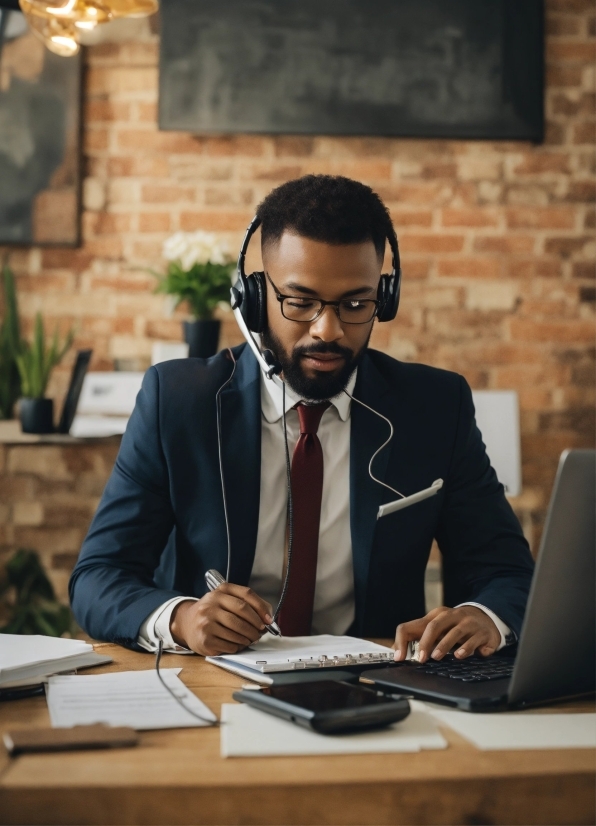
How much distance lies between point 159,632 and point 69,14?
1.20 metres

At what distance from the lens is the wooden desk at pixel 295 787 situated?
705 millimetres

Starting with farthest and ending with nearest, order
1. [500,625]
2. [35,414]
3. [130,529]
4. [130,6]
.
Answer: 1. [35,414]
2. [130,6]
3. [130,529]
4. [500,625]

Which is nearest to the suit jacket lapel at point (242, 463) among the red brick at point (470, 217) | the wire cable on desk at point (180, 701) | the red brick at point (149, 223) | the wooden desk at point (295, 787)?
the wire cable on desk at point (180, 701)

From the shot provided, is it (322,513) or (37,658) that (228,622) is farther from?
(322,513)

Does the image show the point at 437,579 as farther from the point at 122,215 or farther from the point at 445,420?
the point at 122,215

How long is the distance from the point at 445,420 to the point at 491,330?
1.34 meters

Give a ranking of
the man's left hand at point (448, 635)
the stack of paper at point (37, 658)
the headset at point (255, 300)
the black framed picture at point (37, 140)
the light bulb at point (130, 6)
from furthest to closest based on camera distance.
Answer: the black framed picture at point (37, 140) → the light bulb at point (130, 6) → the headset at point (255, 300) → the man's left hand at point (448, 635) → the stack of paper at point (37, 658)

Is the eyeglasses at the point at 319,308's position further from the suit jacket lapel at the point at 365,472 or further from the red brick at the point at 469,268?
the red brick at the point at 469,268

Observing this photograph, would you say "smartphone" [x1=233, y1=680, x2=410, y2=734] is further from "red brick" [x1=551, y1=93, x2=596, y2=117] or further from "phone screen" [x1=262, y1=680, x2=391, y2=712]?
"red brick" [x1=551, y1=93, x2=596, y2=117]

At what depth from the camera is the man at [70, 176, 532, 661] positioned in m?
1.52

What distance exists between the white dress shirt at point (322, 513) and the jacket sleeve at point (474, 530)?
20 centimetres

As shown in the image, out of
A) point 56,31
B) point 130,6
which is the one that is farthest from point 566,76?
point 56,31

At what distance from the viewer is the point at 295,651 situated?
3.80ft

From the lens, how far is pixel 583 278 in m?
2.94
